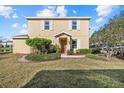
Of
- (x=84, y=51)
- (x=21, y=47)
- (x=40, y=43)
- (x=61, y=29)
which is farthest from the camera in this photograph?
(x=21, y=47)

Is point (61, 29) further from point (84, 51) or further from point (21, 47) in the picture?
point (21, 47)

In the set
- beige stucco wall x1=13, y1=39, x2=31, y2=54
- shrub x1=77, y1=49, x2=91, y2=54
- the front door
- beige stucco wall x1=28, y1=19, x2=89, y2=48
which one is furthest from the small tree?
shrub x1=77, y1=49, x2=91, y2=54

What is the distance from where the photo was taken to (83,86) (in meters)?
8.82

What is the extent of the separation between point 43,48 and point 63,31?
3.52 meters

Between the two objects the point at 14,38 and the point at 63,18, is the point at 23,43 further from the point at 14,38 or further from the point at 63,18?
the point at 63,18

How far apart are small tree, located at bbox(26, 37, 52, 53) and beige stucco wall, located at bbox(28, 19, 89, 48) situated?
6.46ft

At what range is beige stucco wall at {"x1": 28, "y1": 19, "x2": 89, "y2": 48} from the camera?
2570cm

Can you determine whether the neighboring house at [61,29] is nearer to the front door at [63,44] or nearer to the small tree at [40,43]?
the front door at [63,44]

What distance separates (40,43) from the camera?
22641mm

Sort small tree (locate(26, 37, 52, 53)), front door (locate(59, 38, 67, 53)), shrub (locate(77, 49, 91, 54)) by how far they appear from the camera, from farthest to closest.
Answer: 1. front door (locate(59, 38, 67, 53))
2. shrub (locate(77, 49, 91, 54))
3. small tree (locate(26, 37, 52, 53))

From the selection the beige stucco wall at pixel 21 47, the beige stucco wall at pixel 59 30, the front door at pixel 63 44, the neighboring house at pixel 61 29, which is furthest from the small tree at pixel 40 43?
the beige stucco wall at pixel 21 47

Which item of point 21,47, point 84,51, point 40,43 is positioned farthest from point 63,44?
point 21,47

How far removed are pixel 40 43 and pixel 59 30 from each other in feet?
13.3

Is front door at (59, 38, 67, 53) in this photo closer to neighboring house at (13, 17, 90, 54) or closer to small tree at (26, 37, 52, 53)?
neighboring house at (13, 17, 90, 54)
